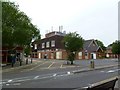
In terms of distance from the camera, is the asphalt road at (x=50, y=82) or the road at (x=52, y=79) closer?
the asphalt road at (x=50, y=82)

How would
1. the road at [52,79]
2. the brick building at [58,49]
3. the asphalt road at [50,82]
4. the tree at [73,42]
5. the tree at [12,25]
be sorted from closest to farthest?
the asphalt road at [50,82], the road at [52,79], the tree at [12,25], the tree at [73,42], the brick building at [58,49]

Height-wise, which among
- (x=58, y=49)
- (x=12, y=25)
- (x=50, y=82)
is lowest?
(x=50, y=82)

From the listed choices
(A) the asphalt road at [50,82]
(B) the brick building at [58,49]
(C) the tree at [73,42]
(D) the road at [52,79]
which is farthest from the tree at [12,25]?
(B) the brick building at [58,49]

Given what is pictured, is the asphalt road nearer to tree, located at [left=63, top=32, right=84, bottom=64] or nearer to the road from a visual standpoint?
the road

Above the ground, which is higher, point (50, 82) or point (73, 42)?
point (73, 42)

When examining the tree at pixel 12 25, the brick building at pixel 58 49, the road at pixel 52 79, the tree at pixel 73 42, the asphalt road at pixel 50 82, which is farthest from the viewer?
the brick building at pixel 58 49

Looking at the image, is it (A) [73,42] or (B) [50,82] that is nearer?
(B) [50,82]

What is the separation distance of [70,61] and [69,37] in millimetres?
4049

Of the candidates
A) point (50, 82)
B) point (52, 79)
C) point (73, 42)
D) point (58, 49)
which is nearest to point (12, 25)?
point (73, 42)

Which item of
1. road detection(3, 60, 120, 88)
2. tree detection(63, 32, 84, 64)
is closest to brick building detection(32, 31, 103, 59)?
tree detection(63, 32, 84, 64)

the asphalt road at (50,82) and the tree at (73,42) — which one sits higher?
the tree at (73,42)

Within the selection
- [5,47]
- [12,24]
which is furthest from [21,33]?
[5,47]

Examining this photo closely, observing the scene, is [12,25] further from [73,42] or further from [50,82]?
[50,82]

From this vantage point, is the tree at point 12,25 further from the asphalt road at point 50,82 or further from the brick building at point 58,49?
the brick building at point 58,49
